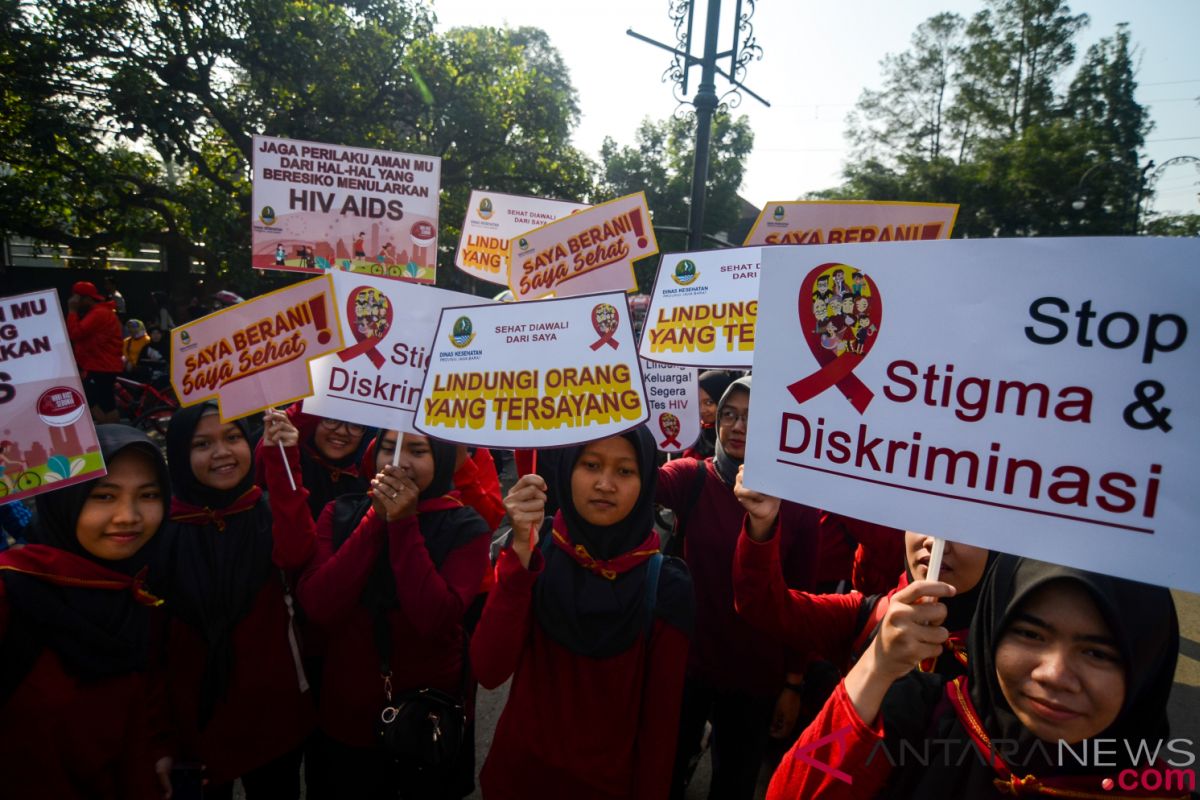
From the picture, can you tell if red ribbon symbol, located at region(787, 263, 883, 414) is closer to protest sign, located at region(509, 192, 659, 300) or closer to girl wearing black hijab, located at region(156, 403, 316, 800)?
girl wearing black hijab, located at region(156, 403, 316, 800)

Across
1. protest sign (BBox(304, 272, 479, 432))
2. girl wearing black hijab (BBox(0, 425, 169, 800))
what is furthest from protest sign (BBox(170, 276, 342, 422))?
girl wearing black hijab (BBox(0, 425, 169, 800))

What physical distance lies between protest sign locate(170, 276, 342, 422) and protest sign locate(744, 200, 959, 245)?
8.76 feet

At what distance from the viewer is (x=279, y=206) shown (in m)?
3.57

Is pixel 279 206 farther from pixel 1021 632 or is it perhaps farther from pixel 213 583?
pixel 1021 632

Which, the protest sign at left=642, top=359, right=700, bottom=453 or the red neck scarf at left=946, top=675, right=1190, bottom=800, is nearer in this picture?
the red neck scarf at left=946, top=675, right=1190, bottom=800

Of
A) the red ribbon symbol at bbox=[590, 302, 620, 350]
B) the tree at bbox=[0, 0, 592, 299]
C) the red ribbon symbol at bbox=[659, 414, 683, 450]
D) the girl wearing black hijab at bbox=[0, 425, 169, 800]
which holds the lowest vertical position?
the girl wearing black hijab at bbox=[0, 425, 169, 800]

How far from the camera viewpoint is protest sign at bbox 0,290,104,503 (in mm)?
1869

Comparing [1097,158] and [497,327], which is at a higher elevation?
[1097,158]

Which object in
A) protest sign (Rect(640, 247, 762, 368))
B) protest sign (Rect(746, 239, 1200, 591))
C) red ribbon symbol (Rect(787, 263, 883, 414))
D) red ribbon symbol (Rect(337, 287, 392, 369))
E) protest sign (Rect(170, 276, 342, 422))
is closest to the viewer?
A: protest sign (Rect(746, 239, 1200, 591))

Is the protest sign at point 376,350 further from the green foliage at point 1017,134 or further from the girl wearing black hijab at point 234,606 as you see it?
the green foliage at point 1017,134

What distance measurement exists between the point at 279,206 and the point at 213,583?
233cm

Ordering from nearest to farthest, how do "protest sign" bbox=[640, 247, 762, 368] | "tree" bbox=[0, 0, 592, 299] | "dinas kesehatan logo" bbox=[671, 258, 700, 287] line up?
"protest sign" bbox=[640, 247, 762, 368] → "dinas kesehatan logo" bbox=[671, 258, 700, 287] → "tree" bbox=[0, 0, 592, 299]

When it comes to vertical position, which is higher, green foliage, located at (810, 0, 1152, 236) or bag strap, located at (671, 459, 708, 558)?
green foliage, located at (810, 0, 1152, 236)

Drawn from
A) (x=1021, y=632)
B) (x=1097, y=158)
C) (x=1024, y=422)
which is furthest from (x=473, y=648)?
(x=1097, y=158)
